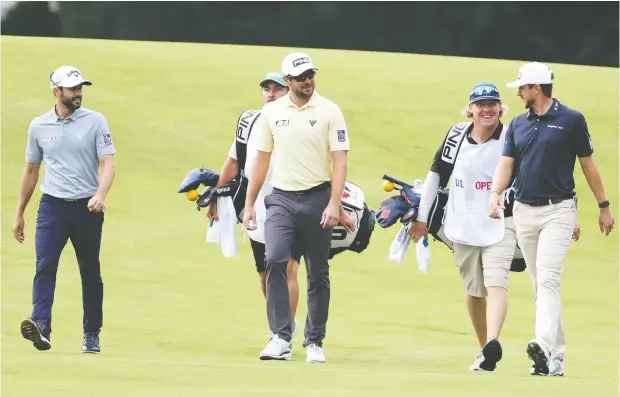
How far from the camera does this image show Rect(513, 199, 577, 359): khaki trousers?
8.60 m

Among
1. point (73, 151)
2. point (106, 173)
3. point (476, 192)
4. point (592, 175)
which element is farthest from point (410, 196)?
point (73, 151)

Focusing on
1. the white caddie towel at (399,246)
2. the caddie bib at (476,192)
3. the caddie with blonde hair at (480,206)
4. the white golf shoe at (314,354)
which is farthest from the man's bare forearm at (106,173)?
the caddie bib at (476,192)

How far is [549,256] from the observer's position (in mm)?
8695

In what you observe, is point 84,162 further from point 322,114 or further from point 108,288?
point 108,288

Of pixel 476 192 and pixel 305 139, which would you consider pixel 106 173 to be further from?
pixel 476 192

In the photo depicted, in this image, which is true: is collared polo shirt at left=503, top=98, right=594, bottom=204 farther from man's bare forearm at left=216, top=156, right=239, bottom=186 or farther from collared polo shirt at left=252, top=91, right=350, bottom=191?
man's bare forearm at left=216, top=156, right=239, bottom=186

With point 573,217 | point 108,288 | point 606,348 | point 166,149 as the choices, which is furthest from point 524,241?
point 166,149

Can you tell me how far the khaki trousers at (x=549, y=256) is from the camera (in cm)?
860

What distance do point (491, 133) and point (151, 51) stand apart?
13.4m

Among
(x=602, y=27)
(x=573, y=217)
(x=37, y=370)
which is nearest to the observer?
(x=37, y=370)

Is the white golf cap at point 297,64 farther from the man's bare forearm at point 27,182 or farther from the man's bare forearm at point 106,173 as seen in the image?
the man's bare forearm at point 27,182

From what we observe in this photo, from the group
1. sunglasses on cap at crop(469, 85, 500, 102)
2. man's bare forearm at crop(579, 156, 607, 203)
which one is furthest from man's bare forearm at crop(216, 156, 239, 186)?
man's bare forearm at crop(579, 156, 607, 203)

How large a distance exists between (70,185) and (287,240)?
1.52m

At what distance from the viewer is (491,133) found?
30.4ft
